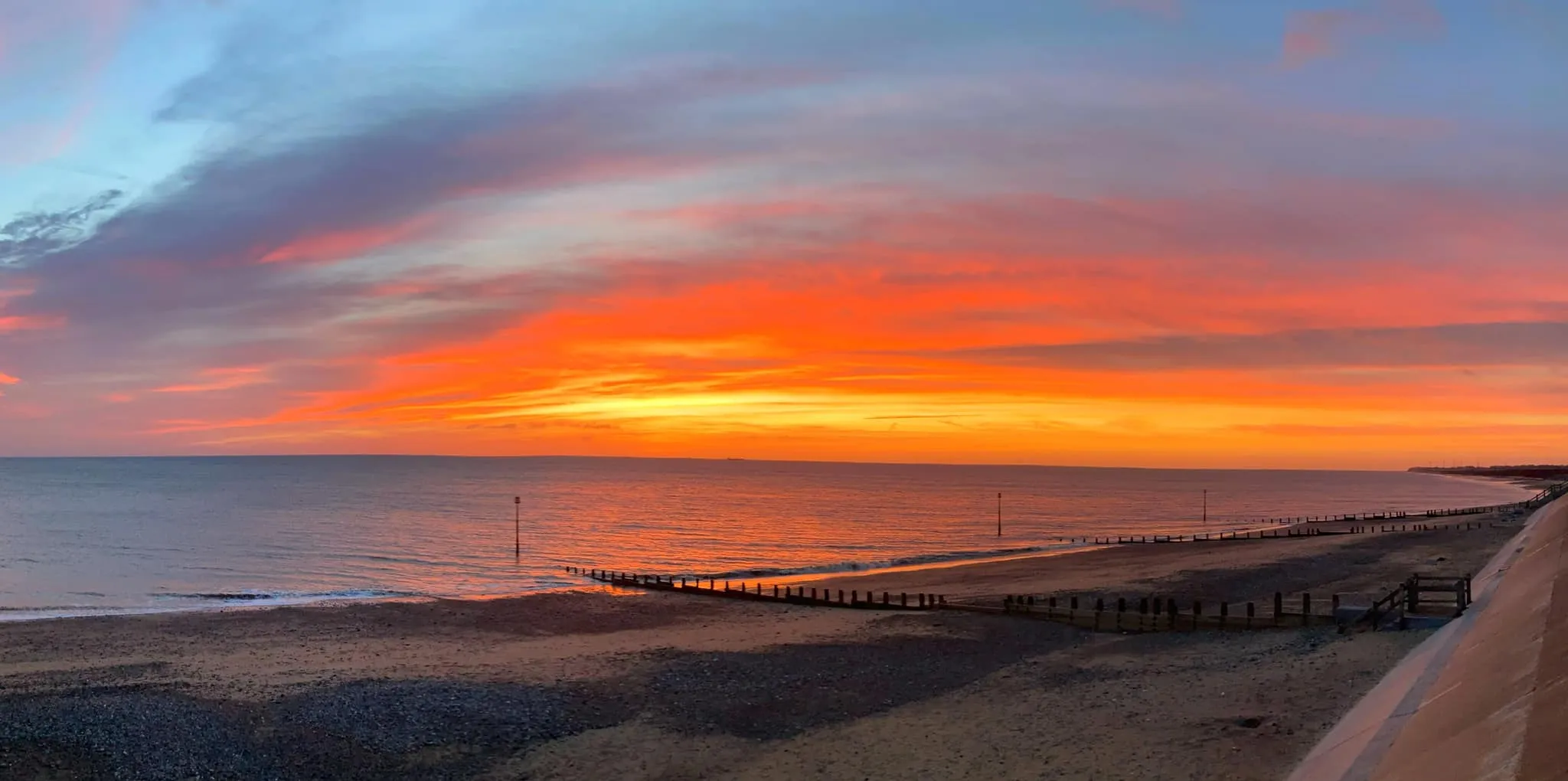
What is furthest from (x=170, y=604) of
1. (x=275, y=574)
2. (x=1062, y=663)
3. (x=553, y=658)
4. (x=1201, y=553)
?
(x=1201, y=553)

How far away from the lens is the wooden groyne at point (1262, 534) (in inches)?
3386

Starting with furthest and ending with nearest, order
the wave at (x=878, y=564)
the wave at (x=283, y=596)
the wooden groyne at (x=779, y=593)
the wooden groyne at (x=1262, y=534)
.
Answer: the wooden groyne at (x=1262, y=534), the wave at (x=878, y=564), the wave at (x=283, y=596), the wooden groyne at (x=779, y=593)

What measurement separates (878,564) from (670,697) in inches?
1937

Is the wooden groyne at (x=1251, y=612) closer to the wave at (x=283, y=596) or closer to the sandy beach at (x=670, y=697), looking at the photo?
the sandy beach at (x=670, y=697)

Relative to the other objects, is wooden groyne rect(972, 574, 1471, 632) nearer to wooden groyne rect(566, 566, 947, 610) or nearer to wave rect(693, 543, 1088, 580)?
wooden groyne rect(566, 566, 947, 610)

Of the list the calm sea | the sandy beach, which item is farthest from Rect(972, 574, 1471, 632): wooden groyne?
the calm sea

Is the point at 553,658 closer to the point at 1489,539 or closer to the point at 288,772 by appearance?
the point at 288,772

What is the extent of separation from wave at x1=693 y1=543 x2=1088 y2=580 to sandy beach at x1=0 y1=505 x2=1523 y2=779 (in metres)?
24.8

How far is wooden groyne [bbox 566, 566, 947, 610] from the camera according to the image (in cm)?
4150

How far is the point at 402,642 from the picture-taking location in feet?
116

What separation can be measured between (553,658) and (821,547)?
5859cm

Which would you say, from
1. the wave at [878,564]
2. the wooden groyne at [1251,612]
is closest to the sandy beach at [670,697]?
the wooden groyne at [1251,612]

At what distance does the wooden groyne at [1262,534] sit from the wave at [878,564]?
7825 mm

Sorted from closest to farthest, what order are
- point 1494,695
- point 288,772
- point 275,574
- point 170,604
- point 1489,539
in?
1. point 1494,695
2. point 288,772
3. point 170,604
4. point 275,574
5. point 1489,539
